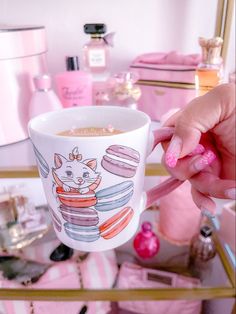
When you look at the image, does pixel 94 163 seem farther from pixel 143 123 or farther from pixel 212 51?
pixel 212 51

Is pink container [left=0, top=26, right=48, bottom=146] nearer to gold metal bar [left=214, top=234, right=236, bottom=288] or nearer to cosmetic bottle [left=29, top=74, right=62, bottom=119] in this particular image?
cosmetic bottle [left=29, top=74, right=62, bottom=119]

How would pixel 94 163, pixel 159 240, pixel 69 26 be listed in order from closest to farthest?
pixel 94 163
pixel 69 26
pixel 159 240

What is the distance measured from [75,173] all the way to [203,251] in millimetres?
450

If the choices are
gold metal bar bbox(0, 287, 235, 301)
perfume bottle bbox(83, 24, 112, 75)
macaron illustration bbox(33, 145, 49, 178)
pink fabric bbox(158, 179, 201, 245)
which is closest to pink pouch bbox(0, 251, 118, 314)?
gold metal bar bbox(0, 287, 235, 301)

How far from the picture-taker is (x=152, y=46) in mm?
423

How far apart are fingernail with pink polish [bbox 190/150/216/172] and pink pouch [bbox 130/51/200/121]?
0.52ft

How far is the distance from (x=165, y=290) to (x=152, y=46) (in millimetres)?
362

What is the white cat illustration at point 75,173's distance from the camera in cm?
23

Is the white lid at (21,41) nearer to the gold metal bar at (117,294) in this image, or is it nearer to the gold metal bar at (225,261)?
the gold metal bar at (117,294)

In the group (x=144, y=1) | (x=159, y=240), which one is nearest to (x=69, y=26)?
(x=144, y=1)

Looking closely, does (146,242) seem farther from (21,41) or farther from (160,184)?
(21,41)

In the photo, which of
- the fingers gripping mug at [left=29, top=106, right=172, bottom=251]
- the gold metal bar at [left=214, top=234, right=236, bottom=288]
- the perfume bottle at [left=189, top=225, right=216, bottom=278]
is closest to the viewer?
the fingers gripping mug at [left=29, top=106, right=172, bottom=251]

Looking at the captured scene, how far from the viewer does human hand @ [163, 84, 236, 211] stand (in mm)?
236

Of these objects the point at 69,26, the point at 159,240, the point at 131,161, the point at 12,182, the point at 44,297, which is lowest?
the point at 159,240
